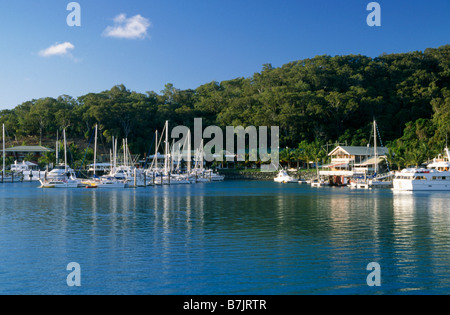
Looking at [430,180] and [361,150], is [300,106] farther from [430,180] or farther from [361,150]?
[430,180]

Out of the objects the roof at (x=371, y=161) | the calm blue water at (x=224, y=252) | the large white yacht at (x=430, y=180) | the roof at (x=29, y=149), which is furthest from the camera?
the roof at (x=29, y=149)

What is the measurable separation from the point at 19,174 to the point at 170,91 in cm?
5654

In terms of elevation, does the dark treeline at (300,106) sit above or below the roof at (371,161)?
above

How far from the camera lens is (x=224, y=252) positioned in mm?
19266

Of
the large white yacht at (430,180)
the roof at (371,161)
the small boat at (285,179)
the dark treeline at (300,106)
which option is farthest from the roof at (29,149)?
the large white yacht at (430,180)

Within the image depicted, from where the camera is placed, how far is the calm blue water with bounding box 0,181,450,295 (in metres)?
14.4

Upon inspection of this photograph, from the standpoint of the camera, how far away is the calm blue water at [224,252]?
568 inches

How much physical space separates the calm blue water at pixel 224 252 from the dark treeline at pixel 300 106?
73348 mm

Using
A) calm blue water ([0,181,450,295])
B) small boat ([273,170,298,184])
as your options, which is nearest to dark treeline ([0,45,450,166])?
small boat ([273,170,298,184])

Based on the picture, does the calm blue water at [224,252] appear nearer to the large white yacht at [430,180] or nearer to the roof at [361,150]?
the large white yacht at [430,180]

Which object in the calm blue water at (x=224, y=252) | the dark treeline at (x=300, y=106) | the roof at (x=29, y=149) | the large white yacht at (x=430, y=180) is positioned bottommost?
the calm blue water at (x=224, y=252)
